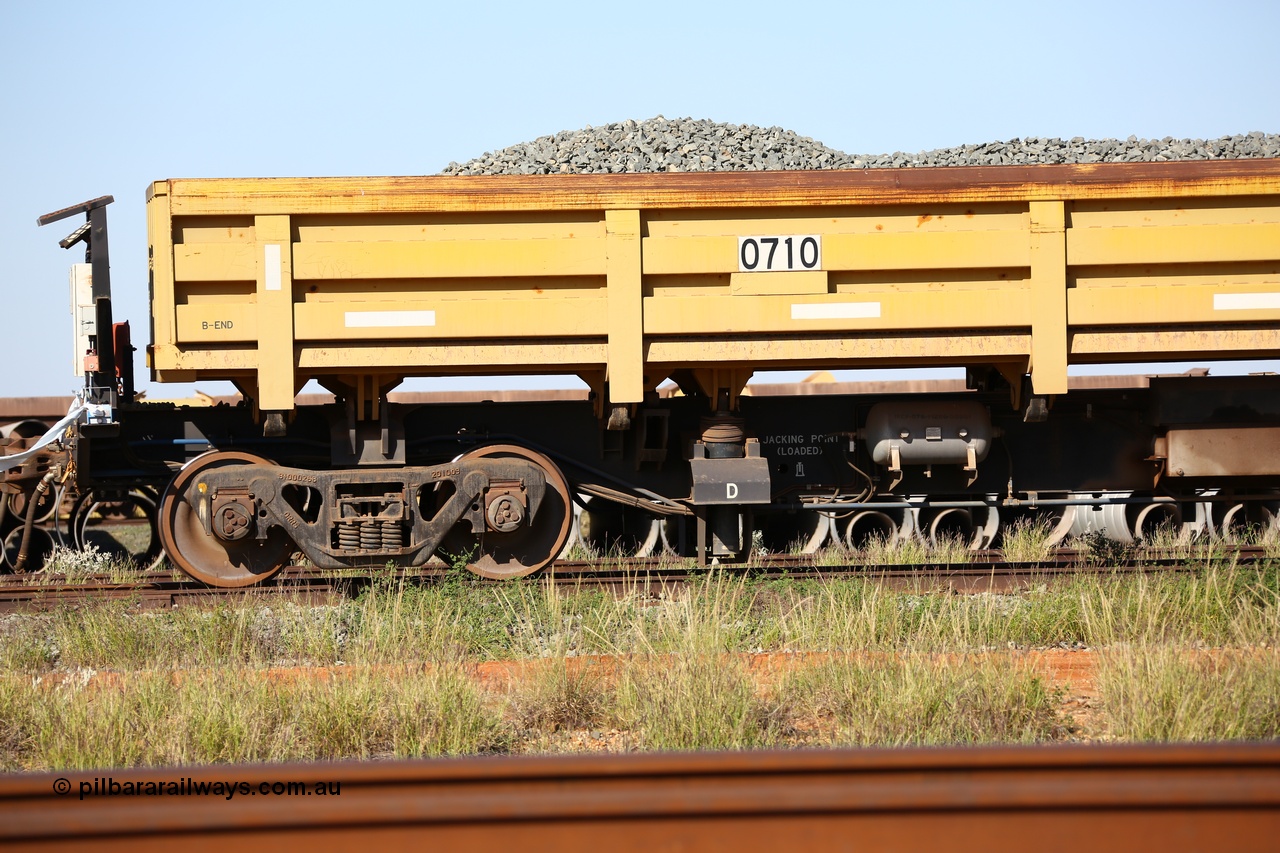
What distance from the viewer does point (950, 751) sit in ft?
8.96

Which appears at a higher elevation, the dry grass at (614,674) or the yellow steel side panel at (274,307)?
the yellow steel side panel at (274,307)

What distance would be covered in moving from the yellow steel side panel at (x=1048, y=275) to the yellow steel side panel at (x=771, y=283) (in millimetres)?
1360

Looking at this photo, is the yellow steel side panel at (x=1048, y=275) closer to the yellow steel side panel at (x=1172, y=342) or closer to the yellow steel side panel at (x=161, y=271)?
the yellow steel side panel at (x=1172, y=342)

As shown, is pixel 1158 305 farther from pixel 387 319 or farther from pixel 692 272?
pixel 387 319

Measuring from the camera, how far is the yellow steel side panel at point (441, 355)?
662 cm

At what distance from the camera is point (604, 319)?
6.62 meters

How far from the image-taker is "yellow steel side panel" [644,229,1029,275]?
6605 millimetres

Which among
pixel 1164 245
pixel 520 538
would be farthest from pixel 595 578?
pixel 1164 245

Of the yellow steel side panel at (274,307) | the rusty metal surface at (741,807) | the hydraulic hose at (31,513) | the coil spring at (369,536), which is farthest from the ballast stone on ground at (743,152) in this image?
the rusty metal surface at (741,807)

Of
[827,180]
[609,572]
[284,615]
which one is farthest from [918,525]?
[284,615]

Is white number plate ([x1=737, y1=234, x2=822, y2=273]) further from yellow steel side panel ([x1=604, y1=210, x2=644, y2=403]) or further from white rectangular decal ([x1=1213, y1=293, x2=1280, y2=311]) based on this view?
white rectangular decal ([x1=1213, y1=293, x2=1280, y2=311])

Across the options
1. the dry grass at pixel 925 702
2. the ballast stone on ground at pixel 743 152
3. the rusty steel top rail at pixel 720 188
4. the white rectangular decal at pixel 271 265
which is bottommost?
the dry grass at pixel 925 702

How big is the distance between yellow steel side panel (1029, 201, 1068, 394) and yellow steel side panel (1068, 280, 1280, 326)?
0.12 metres

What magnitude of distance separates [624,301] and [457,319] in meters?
1.06
